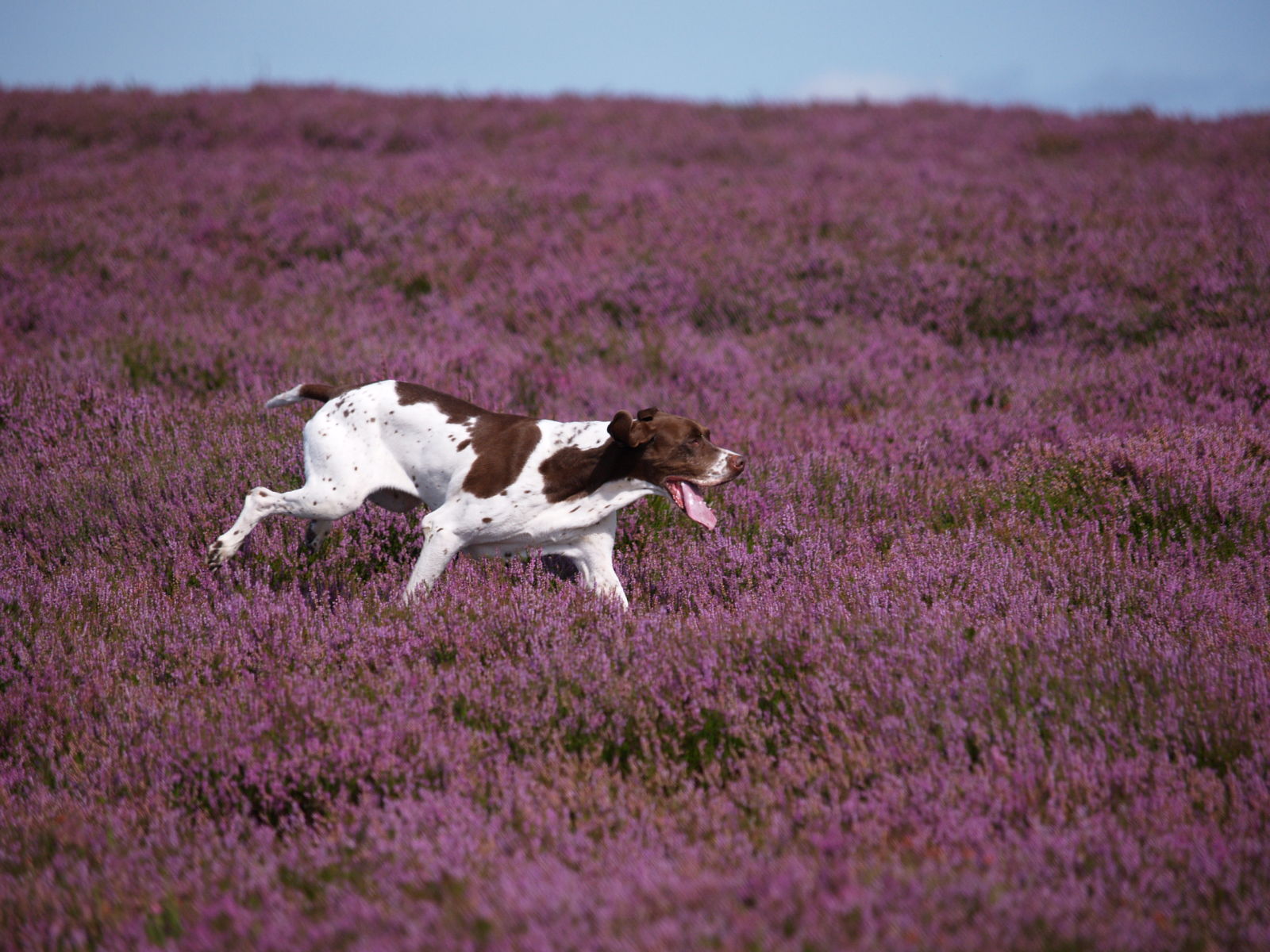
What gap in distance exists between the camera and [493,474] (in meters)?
4.27

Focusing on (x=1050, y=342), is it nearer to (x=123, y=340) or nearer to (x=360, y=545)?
(x=360, y=545)

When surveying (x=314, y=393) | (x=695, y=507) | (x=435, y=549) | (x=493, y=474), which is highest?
(x=314, y=393)

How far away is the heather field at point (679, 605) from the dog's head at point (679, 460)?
480 millimetres

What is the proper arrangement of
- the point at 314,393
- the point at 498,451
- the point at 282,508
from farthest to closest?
the point at 314,393 → the point at 282,508 → the point at 498,451

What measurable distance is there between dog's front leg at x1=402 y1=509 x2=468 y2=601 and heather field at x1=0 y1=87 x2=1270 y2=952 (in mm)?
110

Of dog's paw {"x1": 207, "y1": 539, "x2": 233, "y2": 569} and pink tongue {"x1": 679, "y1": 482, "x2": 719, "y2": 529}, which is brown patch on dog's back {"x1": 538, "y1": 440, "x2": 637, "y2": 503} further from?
dog's paw {"x1": 207, "y1": 539, "x2": 233, "y2": 569}

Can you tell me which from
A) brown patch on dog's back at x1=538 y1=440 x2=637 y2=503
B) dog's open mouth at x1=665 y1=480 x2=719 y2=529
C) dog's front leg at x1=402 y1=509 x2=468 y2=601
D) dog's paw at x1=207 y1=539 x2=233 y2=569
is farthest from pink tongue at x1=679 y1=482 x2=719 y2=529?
dog's paw at x1=207 y1=539 x2=233 y2=569

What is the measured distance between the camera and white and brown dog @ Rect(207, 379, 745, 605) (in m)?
4.20

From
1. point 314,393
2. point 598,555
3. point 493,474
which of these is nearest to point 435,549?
point 493,474

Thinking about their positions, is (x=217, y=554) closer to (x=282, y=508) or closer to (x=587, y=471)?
(x=282, y=508)

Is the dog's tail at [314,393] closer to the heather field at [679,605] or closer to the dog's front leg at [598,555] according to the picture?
the heather field at [679,605]

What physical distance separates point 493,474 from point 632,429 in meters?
0.66

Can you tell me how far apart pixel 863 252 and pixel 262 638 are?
7653 mm

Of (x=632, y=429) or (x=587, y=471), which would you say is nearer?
(x=632, y=429)
